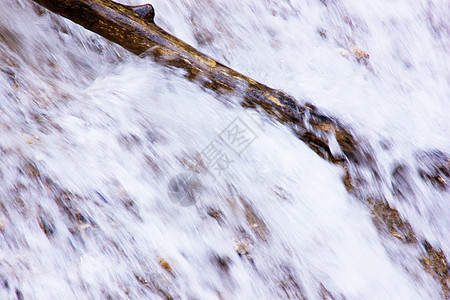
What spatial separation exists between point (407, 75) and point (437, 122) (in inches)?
21.6

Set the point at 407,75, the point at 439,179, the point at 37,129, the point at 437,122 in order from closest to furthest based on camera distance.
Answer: the point at 37,129 < the point at 439,179 < the point at 437,122 < the point at 407,75

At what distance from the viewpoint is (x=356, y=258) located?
7.21 feet

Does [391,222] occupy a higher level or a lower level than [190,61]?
lower

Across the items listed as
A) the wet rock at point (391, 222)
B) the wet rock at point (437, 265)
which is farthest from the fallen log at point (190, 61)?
the wet rock at point (437, 265)

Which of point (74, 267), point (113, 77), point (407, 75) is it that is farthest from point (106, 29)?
point (407, 75)

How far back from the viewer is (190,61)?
90.3 inches

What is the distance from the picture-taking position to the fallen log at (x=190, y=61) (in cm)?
229

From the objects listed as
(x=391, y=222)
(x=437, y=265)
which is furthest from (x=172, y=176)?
(x=437, y=265)

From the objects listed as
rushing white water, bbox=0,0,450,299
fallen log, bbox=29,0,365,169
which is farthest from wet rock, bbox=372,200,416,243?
fallen log, bbox=29,0,365,169

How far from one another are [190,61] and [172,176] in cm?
71

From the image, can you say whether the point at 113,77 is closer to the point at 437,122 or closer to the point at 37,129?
the point at 37,129

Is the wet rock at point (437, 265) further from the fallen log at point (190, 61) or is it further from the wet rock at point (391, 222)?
the fallen log at point (190, 61)

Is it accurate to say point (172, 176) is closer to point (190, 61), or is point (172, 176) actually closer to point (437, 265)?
point (190, 61)

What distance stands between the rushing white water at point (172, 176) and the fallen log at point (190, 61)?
83 millimetres
